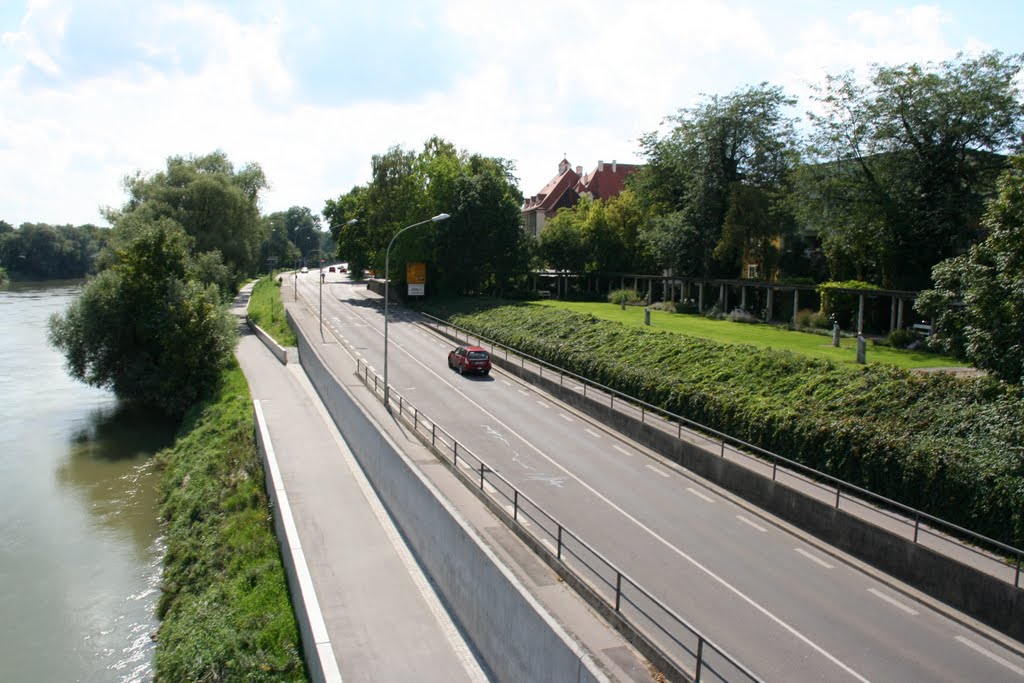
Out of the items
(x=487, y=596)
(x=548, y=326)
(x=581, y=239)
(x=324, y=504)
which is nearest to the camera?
(x=487, y=596)

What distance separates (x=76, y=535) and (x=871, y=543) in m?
22.3

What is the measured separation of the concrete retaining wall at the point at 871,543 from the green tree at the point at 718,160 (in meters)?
25.4

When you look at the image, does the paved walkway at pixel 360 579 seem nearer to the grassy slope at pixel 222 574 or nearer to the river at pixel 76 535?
the grassy slope at pixel 222 574

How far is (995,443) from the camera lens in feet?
49.2

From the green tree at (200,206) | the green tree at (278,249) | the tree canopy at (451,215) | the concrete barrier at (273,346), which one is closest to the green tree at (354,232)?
the tree canopy at (451,215)

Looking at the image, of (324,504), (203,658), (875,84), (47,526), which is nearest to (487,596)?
(203,658)

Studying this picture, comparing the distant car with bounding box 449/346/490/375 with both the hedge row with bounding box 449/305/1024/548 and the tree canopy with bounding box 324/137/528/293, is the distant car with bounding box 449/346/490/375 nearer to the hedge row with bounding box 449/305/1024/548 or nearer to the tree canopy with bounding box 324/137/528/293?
the hedge row with bounding box 449/305/1024/548

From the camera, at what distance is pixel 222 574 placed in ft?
59.9

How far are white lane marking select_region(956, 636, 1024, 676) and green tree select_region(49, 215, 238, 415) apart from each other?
114 feet

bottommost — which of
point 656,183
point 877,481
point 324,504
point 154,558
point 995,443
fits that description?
point 154,558

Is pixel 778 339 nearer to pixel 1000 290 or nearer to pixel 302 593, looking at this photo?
pixel 1000 290

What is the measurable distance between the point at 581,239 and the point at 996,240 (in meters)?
42.1

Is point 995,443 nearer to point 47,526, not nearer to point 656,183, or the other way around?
point 47,526

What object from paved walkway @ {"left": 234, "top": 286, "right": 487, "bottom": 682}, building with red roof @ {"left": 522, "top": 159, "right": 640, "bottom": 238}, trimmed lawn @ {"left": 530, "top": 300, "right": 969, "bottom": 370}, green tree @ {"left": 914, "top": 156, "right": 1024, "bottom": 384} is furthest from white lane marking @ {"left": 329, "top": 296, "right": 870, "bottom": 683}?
building with red roof @ {"left": 522, "top": 159, "right": 640, "bottom": 238}
